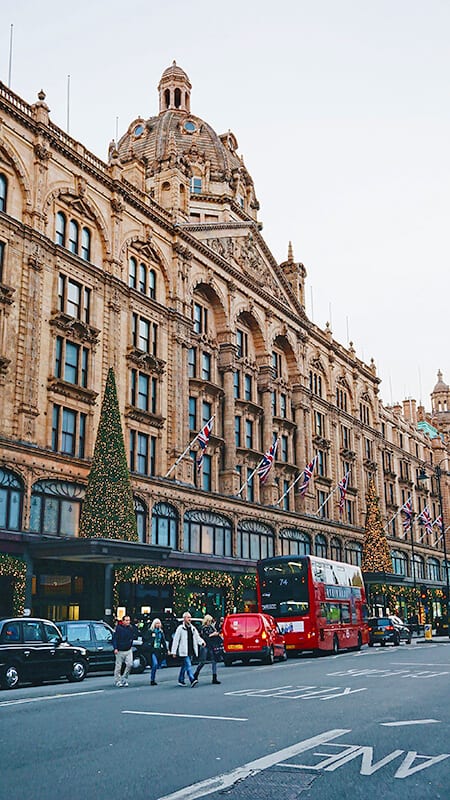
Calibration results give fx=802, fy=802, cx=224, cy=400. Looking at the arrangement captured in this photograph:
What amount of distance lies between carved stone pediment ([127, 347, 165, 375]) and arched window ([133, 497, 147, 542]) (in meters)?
7.19

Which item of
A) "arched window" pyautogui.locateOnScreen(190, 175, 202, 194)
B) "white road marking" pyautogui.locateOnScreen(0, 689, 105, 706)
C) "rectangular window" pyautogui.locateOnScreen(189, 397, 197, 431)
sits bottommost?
"white road marking" pyautogui.locateOnScreen(0, 689, 105, 706)

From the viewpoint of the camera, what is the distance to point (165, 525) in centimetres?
4166

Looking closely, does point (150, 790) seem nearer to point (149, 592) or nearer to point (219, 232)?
point (149, 592)

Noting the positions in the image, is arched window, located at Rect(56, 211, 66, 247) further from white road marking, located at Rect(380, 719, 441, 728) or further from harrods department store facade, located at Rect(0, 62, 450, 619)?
white road marking, located at Rect(380, 719, 441, 728)

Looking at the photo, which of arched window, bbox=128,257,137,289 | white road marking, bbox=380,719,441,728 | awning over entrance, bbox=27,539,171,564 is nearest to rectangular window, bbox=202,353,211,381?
arched window, bbox=128,257,137,289

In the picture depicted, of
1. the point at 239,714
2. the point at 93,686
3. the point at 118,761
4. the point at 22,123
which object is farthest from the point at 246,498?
the point at 118,761

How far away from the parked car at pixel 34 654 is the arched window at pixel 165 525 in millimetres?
18328

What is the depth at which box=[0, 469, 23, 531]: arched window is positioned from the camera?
3186 centimetres

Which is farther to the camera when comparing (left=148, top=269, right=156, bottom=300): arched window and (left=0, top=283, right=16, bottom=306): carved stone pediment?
(left=148, top=269, right=156, bottom=300): arched window

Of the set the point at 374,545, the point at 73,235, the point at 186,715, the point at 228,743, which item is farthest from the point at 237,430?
the point at 228,743

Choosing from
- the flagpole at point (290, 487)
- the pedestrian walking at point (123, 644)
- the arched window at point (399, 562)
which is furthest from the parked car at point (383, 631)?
the pedestrian walking at point (123, 644)

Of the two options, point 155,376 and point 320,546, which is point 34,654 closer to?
point 155,376

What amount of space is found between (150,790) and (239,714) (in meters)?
6.06

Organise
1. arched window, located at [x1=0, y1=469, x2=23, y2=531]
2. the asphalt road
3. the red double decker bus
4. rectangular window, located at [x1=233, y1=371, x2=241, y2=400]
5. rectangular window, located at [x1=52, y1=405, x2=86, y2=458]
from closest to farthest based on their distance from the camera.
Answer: the asphalt road, arched window, located at [x1=0, y1=469, x2=23, y2=531], the red double decker bus, rectangular window, located at [x1=52, y1=405, x2=86, y2=458], rectangular window, located at [x1=233, y1=371, x2=241, y2=400]
